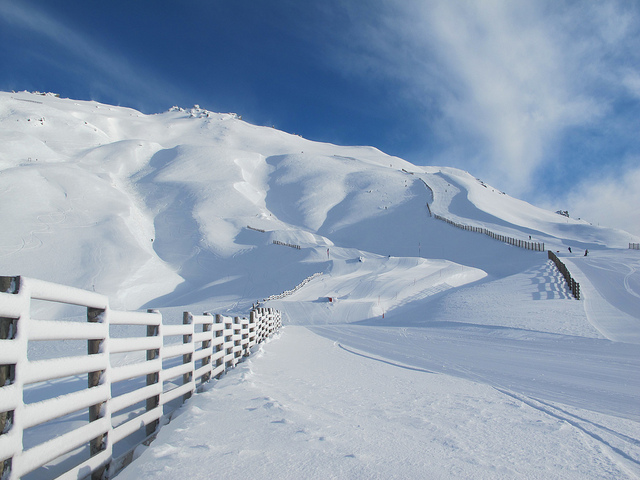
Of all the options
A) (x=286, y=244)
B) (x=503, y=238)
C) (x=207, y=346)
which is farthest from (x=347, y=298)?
(x=503, y=238)

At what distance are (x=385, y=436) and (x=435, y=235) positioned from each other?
59669mm

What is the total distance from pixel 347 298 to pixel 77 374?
1223 inches

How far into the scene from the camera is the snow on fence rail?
2.42 metres

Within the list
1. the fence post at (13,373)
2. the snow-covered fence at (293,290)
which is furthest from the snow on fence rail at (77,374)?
the snow-covered fence at (293,290)

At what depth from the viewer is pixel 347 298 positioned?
110 feet

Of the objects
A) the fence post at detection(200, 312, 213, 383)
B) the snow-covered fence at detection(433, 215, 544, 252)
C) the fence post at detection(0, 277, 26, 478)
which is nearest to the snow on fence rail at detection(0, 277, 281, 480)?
the fence post at detection(0, 277, 26, 478)

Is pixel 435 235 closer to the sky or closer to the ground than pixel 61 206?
closer to the ground

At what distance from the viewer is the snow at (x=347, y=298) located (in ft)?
13.8

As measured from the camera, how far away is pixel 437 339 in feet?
48.2

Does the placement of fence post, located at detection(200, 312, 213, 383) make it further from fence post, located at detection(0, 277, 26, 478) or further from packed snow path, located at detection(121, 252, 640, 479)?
fence post, located at detection(0, 277, 26, 478)

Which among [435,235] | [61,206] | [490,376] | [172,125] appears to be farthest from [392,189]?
[172,125]

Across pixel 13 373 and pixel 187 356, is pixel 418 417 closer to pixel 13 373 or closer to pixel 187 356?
pixel 187 356

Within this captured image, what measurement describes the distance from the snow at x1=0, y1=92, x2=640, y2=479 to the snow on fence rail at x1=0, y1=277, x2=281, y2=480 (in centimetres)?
39

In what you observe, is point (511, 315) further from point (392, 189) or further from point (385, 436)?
point (392, 189)
